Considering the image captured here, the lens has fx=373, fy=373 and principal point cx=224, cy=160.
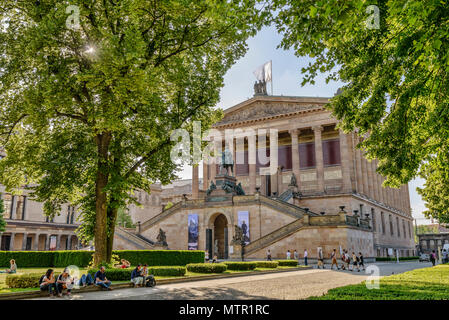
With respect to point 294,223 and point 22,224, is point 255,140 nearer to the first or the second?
point 294,223

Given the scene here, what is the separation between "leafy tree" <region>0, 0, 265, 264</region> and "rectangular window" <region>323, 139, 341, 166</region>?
36148mm

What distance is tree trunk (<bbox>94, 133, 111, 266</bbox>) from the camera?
19406 millimetres

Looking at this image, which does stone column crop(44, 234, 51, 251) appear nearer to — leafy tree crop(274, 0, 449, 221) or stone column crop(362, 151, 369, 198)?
stone column crop(362, 151, 369, 198)

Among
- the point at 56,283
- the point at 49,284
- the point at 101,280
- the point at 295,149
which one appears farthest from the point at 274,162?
the point at 49,284

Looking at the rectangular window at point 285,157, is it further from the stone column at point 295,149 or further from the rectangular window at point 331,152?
the rectangular window at point 331,152

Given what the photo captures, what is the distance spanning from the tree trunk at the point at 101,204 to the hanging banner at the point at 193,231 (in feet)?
77.7

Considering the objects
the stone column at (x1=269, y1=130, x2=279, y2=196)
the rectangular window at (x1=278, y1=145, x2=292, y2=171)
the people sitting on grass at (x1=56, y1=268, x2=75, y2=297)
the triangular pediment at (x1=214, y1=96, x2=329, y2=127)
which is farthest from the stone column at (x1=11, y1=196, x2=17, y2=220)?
the people sitting on grass at (x1=56, y1=268, x2=75, y2=297)

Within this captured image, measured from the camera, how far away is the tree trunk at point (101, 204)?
63.7ft

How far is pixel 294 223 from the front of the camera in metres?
35.9

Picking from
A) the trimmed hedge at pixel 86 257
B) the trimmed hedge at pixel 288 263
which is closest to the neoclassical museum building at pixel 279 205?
the trimmed hedge at pixel 288 263
